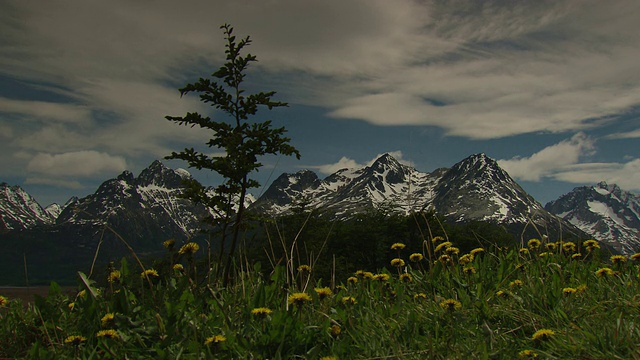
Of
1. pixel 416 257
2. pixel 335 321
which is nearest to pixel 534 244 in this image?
pixel 416 257

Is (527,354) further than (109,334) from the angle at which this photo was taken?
No

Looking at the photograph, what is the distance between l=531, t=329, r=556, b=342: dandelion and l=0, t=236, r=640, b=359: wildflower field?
13 millimetres

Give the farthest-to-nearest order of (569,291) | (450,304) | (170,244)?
(170,244), (569,291), (450,304)

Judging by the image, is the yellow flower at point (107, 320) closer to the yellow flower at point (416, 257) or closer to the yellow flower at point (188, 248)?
the yellow flower at point (188, 248)

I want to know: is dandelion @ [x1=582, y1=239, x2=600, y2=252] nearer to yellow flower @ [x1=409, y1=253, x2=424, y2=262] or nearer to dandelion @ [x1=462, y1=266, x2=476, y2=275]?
dandelion @ [x1=462, y1=266, x2=476, y2=275]

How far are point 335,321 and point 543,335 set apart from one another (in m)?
1.59

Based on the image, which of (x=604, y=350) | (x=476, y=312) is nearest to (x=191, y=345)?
(x=476, y=312)

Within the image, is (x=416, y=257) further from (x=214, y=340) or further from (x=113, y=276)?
(x=113, y=276)

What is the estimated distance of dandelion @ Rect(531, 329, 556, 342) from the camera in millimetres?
3414

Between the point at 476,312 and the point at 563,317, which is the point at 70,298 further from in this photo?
the point at 563,317

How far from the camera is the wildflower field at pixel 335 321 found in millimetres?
3569

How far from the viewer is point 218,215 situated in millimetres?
6035

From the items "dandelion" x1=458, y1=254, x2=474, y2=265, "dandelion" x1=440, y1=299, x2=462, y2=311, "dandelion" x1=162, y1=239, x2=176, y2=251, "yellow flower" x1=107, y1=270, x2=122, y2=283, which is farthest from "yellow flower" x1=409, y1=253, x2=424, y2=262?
"yellow flower" x1=107, y1=270, x2=122, y2=283

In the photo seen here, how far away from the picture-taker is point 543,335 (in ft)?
11.3
